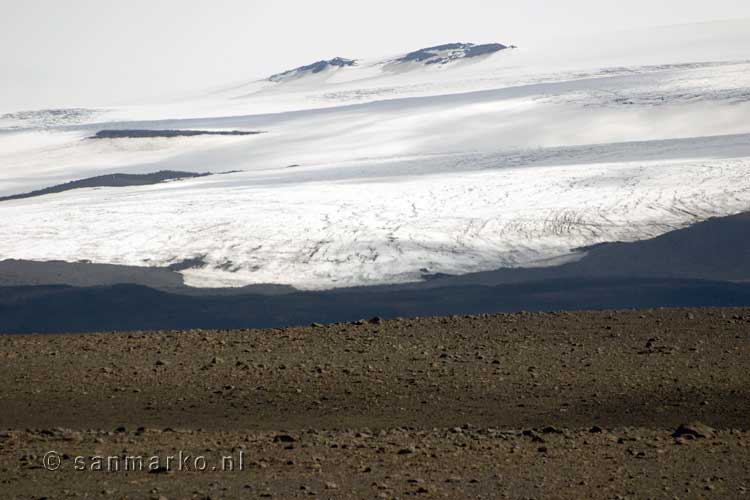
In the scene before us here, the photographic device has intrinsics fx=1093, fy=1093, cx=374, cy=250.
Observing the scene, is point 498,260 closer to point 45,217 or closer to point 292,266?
point 292,266

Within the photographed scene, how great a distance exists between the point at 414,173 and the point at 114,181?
6.26m

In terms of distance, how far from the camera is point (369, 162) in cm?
2069

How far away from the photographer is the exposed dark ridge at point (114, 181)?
20.8 m

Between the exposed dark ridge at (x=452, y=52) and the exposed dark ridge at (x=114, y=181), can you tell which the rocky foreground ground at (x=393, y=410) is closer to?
the exposed dark ridge at (x=114, y=181)

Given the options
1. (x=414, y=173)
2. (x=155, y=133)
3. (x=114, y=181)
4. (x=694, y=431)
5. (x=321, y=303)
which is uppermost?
(x=155, y=133)

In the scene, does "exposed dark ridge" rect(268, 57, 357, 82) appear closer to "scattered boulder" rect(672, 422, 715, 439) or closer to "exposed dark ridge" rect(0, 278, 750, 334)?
"exposed dark ridge" rect(0, 278, 750, 334)

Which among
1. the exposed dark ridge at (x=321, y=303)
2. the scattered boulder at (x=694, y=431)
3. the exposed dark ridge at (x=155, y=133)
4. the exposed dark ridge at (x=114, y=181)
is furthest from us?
the exposed dark ridge at (x=155, y=133)

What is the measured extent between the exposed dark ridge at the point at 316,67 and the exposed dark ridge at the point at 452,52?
2.82 metres

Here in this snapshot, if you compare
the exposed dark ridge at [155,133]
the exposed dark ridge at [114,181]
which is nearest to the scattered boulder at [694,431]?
the exposed dark ridge at [114,181]

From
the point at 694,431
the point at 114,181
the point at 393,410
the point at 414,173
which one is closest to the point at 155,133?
the point at 114,181

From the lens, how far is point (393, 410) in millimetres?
6117

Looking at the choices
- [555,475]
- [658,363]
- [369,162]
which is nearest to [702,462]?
[555,475]

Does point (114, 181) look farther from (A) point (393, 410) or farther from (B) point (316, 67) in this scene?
(B) point (316, 67)

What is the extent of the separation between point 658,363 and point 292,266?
23.9ft
